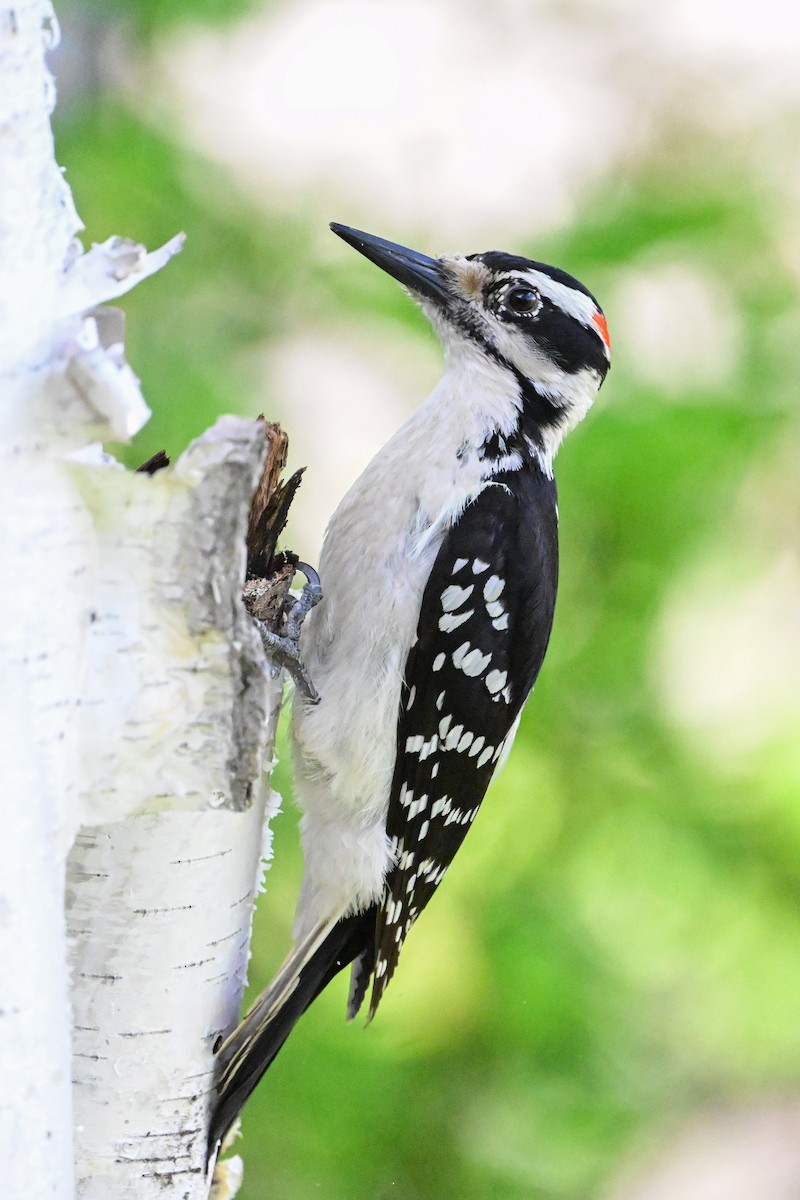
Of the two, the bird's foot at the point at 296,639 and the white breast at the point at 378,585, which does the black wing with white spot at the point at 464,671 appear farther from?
the bird's foot at the point at 296,639

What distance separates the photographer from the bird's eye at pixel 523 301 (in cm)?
155

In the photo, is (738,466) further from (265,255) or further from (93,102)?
(93,102)

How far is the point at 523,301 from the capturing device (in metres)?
1.55

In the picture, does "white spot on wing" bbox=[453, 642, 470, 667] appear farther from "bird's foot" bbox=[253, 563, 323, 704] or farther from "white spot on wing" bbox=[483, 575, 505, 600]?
"bird's foot" bbox=[253, 563, 323, 704]

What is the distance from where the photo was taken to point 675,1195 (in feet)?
8.68

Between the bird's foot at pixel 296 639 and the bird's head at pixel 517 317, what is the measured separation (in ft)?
1.22

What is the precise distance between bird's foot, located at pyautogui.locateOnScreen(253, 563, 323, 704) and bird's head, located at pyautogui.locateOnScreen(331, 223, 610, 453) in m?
0.37

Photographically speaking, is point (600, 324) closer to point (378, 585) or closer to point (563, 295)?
point (563, 295)

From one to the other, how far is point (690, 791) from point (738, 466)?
0.57m

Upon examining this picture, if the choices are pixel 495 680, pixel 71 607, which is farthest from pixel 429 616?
pixel 71 607

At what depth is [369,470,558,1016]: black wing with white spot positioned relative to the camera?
1.42 meters

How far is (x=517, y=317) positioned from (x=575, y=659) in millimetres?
703

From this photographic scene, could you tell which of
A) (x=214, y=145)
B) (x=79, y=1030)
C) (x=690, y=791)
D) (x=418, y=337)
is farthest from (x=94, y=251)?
(x=690, y=791)

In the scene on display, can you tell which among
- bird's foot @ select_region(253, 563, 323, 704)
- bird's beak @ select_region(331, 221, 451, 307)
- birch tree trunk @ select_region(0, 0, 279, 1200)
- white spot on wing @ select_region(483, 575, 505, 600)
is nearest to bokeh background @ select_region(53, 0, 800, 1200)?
bird's beak @ select_region(331, 221, 451, 307)
